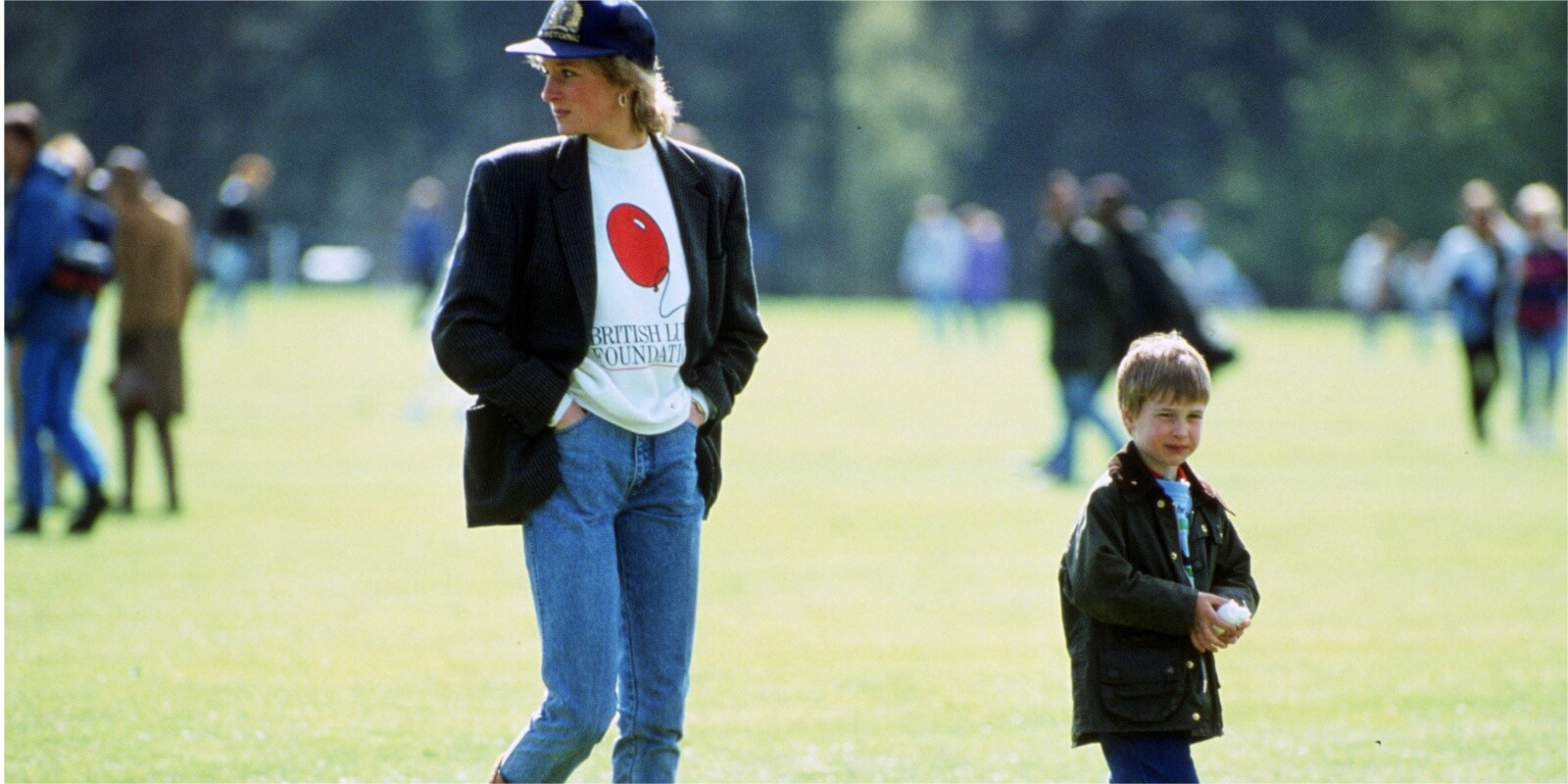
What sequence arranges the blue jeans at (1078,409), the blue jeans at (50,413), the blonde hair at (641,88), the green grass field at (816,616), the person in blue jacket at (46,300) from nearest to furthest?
the blonde hair at (641,88) < the green grass field at (816,616) < the person in blue jacket at (46,300) < the blue jeans at (50,413) < the blue jeans at (1078,409)

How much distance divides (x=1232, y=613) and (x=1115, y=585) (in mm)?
250

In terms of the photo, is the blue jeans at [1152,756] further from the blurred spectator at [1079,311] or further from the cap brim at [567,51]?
the blurred spectator at [1079,311]

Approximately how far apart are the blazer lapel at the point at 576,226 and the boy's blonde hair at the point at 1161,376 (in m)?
1.16

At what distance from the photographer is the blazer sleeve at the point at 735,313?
5.04m

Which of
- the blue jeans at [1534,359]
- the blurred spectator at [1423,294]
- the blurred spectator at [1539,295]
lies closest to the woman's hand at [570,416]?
the blurred spectator at [1539,295]

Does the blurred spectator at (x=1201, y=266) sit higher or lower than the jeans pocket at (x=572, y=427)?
higher

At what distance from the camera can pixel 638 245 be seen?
15.9ft

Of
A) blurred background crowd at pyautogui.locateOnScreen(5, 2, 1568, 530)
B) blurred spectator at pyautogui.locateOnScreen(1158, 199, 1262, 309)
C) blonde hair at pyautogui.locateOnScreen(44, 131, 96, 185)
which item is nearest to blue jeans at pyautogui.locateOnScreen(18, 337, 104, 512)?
blonde hair at pyautogui.locateOnScreen(44, 131, 96, 185)

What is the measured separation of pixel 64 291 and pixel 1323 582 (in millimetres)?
6678

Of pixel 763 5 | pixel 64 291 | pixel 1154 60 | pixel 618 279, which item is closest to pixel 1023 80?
pixel 1154 60

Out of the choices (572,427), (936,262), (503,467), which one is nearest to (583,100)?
(572,427)

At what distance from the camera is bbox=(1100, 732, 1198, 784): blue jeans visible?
15.4 ft

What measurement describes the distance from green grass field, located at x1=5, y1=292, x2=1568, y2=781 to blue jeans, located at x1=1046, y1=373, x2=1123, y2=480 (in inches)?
16.8

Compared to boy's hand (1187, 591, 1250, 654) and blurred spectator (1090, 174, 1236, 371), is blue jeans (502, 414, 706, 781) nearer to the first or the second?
boy's hand (1187, 591, 1250, 654)
